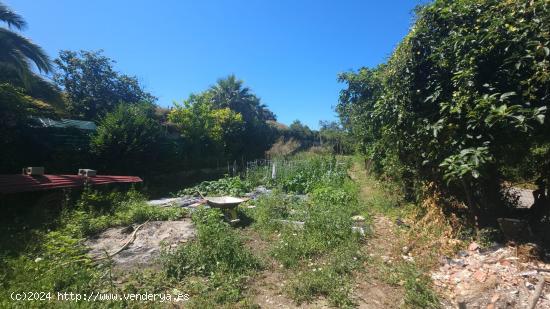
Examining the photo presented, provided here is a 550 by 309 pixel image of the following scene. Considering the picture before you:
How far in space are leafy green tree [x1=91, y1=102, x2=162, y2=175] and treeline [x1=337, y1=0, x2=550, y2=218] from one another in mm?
8365

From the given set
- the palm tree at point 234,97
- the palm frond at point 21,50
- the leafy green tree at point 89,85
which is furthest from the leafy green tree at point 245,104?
the palm frond at point 21,50

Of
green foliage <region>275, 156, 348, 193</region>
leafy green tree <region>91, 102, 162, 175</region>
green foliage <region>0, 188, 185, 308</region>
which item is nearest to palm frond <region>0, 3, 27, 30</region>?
leafy green tree <region>91, 102, 162, 175</region>

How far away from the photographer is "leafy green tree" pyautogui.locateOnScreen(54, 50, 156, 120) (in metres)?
14.5

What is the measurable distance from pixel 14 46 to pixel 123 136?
3.96 meters

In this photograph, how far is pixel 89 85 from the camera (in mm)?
14961

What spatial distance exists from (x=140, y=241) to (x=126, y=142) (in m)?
6.26

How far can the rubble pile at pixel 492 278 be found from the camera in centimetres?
280

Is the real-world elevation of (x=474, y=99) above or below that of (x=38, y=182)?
above

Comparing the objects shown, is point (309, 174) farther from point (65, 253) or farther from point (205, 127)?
point (65, 253)

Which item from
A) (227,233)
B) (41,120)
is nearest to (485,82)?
(227,233)

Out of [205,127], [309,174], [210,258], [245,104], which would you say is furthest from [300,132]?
[210,258]

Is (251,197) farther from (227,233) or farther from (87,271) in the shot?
(87,271)

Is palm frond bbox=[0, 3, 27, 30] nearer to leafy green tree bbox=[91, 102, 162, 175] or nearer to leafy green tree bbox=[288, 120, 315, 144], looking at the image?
leafy green tree bbox=[91, 102, 162, 175]

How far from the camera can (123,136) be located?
972cm
